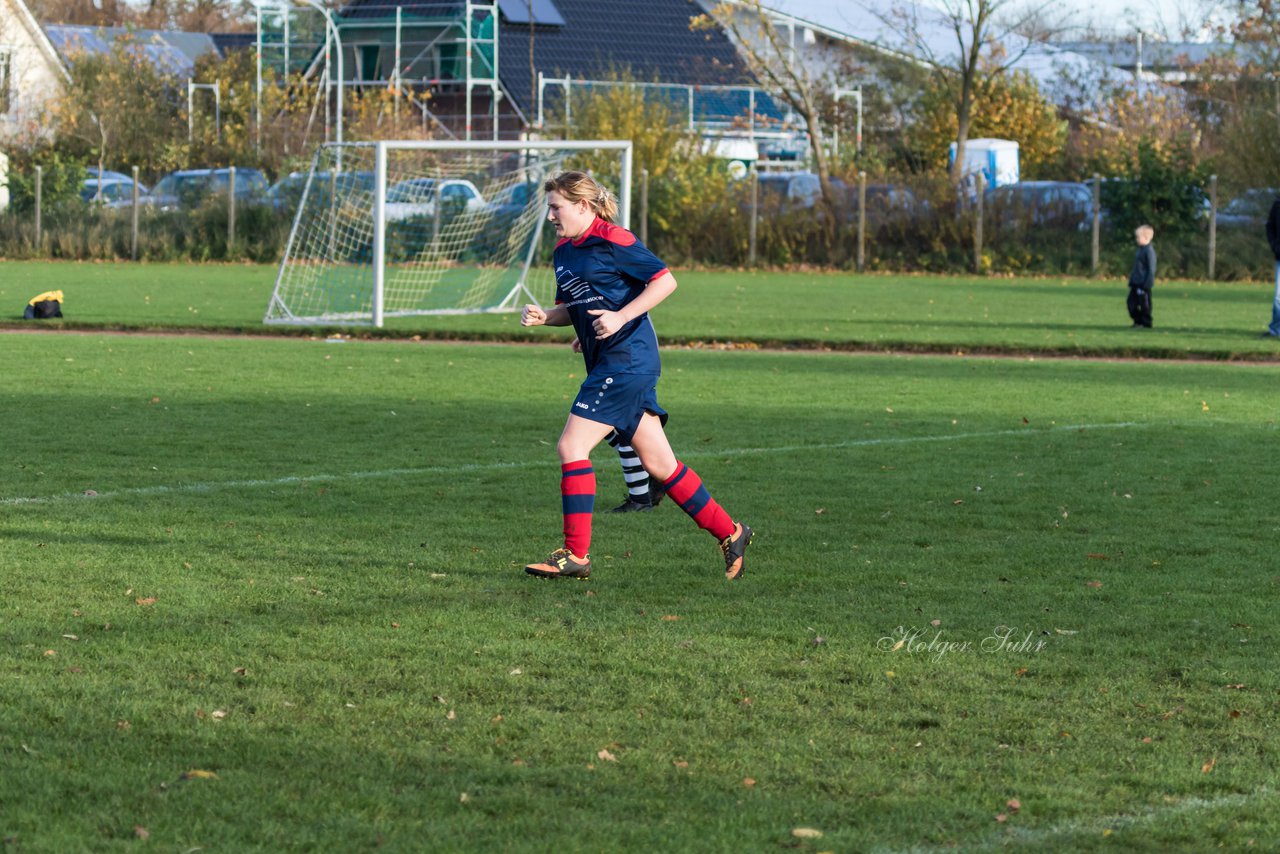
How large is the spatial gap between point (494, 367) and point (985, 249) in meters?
22.4

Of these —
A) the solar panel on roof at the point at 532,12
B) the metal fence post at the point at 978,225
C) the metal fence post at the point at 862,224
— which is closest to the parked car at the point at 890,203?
the metal fence post at the point at 862,224

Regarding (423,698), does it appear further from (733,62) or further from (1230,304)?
(733,62)

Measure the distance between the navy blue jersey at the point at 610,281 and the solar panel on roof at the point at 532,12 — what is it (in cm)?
5535

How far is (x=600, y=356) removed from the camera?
722 centimetres

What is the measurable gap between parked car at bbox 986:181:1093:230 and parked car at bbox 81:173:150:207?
19421 mm

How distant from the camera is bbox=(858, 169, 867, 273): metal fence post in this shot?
37.1 meters

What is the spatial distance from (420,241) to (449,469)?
2207 cm

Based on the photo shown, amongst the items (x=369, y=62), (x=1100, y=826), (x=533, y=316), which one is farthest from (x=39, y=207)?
(x=1100, y=826)

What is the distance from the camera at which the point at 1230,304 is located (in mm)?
27656

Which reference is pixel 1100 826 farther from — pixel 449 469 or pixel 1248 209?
pixel 1248 209

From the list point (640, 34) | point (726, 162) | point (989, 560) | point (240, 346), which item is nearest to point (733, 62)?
point (640, 34)

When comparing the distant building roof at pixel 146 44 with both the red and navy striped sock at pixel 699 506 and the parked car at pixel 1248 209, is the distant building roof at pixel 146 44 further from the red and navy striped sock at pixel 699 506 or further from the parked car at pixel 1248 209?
the red and navy striped sock at pixel 699 506

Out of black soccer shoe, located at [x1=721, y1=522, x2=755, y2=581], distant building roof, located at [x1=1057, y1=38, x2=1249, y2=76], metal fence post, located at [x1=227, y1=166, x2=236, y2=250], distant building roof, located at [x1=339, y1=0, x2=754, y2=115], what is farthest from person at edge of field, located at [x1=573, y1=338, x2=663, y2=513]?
distant building roof, located at [x1=1057, y1=38, x2=1249, y2=76]

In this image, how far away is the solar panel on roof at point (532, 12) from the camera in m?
61.5
